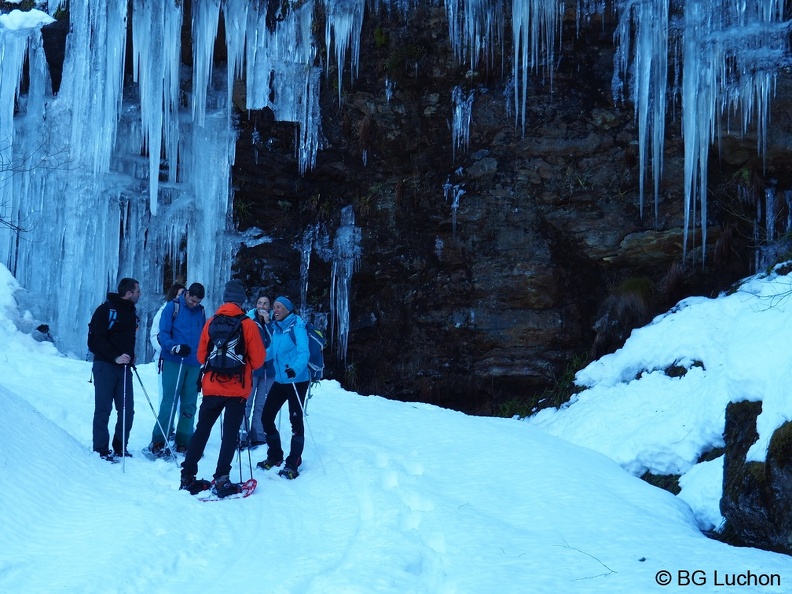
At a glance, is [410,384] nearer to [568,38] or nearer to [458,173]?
[458,173]

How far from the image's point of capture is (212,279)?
46.7 feet

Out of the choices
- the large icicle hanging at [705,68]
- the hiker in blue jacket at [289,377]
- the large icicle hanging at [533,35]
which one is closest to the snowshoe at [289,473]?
the hiker in blue jacket at [289,377]

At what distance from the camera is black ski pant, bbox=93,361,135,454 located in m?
6.07

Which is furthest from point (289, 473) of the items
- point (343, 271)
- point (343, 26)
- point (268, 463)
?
point (343, 26)

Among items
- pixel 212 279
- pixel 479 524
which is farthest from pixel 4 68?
pixel 479 524

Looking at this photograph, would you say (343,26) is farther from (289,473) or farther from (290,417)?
(289,473)

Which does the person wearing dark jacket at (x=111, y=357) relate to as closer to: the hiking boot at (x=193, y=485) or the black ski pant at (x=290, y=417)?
the hiking boot at (x=193, y=485)

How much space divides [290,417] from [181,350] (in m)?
1.11

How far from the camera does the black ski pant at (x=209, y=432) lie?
17.5ft

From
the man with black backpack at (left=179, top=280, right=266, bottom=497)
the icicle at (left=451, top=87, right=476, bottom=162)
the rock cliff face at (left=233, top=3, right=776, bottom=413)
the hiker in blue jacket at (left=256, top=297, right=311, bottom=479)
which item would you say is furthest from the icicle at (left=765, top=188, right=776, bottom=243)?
the man with black backpack at (left=179, top=280, right=266, bottom=497)

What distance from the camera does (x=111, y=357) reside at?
6.05m

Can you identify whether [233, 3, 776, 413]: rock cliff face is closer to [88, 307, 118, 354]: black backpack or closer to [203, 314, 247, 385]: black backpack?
[203, 314, 247, 385]: black backpack

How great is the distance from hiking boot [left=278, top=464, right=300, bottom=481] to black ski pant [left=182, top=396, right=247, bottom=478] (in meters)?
0.75

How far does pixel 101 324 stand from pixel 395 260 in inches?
330
